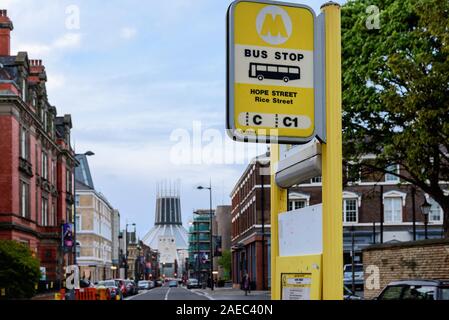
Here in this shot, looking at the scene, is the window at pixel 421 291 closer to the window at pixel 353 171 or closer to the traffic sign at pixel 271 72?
the traffic sign at pixel 271 72

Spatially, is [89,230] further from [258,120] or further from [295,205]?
[258,120]

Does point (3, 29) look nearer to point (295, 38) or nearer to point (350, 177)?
point (350, 177)

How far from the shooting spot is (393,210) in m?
70.4

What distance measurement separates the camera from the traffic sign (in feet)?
10.7

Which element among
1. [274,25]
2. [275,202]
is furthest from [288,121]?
[275,202]

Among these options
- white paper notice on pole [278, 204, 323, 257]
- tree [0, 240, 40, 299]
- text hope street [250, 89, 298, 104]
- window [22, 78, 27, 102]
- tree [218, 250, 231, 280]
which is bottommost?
tree [218, 250, 231, 280]

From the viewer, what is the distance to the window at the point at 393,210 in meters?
70.3

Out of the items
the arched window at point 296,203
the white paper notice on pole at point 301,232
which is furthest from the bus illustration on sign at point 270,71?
the arched window at point 296,203

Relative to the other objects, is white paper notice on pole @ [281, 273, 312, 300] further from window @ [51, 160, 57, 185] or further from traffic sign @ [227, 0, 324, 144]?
window @ [51, 160, 57, 185]

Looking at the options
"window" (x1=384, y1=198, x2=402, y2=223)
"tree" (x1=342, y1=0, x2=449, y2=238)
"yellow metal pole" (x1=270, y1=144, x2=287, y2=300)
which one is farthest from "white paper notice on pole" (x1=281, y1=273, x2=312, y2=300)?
"window" (x1=384, y1=198, x2=402, y2=223)

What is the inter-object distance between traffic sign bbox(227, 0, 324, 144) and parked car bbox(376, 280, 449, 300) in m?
6.55
